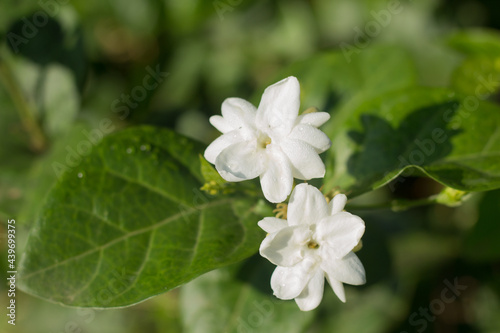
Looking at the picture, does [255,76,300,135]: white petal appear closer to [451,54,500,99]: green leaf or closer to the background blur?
the background blur

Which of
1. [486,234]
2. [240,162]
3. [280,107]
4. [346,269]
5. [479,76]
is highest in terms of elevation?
[280,107]

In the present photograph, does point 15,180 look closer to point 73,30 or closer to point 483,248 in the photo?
point 73,30

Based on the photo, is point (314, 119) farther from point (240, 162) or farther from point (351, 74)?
point (351, 74)

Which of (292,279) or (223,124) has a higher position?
(223,124)

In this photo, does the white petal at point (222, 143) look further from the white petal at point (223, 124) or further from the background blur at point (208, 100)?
the background blur at point (208, 100)

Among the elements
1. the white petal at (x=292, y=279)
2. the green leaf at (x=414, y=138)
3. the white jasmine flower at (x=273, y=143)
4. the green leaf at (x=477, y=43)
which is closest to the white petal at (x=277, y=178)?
the white jasmine flower at (x=273, y=143)

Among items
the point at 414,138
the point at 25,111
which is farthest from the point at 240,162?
the point at 25,111

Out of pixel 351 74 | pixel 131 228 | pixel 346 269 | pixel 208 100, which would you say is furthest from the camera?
pixel 208 100
